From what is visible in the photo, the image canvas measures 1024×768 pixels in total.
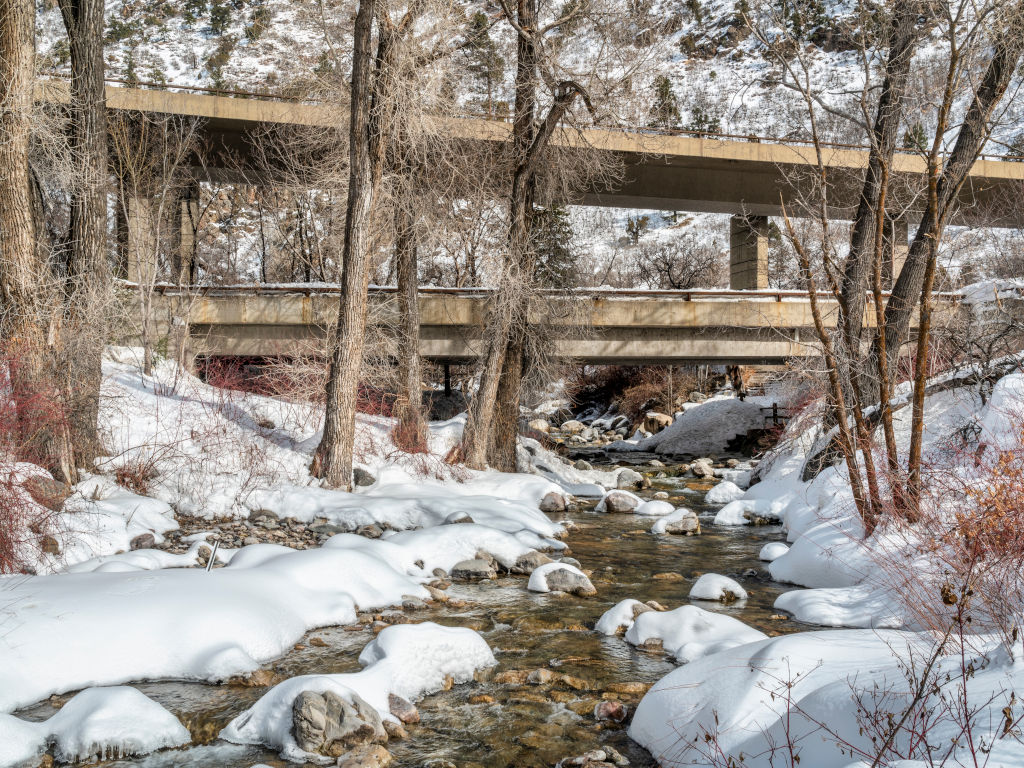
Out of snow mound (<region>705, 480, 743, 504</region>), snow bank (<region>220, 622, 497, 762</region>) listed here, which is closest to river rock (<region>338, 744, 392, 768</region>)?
snow bank (<region>220, 622, 497, 762</region>)

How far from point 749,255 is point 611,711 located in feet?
85.4

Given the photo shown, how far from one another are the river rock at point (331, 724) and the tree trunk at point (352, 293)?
26.0ft

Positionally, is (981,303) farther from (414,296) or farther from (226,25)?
(226,25)

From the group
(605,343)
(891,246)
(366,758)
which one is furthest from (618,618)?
(605,343)

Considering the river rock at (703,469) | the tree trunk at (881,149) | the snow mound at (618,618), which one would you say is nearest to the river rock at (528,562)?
the snow mound at (618,618)

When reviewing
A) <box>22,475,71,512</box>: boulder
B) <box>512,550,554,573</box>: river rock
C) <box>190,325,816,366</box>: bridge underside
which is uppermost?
<box>190,325,816,366</box>: bridge underside

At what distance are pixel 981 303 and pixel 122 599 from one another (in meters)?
15.3

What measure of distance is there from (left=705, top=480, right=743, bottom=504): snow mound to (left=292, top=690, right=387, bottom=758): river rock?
11.7 metres

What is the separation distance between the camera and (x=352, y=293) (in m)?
13.2

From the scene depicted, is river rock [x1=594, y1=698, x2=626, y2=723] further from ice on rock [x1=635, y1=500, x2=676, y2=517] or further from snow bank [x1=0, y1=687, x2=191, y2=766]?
ice on rock [x1=635, y1=500, x2=676, y2=517]

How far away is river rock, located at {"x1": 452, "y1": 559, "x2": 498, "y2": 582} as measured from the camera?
9.52m

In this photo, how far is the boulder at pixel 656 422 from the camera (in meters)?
30.5

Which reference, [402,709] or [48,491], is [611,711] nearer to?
[402,709]

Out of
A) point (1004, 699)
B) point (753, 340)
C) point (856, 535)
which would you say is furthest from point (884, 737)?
point (753, 340)
